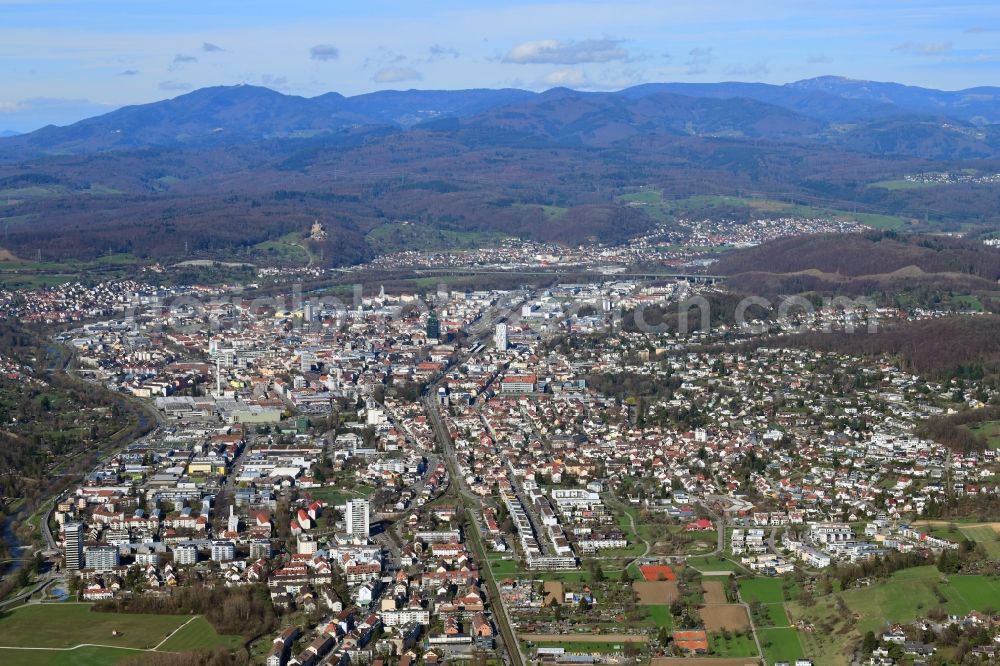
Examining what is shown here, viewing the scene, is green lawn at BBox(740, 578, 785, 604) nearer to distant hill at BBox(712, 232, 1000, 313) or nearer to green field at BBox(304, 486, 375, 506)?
green field at BBox(304, 486, 375, 506)

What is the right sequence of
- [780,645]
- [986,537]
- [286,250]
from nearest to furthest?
[780,645]
[986,537]
[286,250]

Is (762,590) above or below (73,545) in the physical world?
below

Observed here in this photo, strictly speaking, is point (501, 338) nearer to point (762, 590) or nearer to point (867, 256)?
point (867, 256)

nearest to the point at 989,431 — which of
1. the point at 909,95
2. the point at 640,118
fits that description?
the point at 640,118

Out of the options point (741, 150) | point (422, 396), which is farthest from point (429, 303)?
point (741, 150)

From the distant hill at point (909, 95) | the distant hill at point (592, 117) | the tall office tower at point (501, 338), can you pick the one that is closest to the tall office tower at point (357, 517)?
the tall office tower at point (501, 338)
